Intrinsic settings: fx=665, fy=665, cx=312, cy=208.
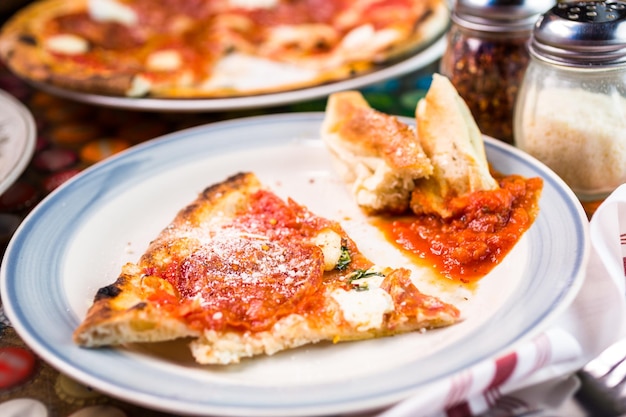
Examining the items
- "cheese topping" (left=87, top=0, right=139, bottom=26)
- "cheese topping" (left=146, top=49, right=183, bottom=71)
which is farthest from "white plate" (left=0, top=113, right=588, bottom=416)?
"cheese topping" (left=87, top=0, right=139, bottom=26)

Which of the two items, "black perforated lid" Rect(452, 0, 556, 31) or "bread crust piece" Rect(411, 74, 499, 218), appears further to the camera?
"black perforated lid" Rect(452, 0, 556, 31)

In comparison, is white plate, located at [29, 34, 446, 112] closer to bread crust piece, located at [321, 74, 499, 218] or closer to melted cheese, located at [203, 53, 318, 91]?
melted cheese, located at [203, 53, 318, 91]

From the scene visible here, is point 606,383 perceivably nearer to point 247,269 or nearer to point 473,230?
point 473,230

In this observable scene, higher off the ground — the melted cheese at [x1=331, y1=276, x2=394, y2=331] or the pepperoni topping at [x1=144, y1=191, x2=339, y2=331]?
the melted cheese at [x1=331, y1=276, x2=394, y2=331]

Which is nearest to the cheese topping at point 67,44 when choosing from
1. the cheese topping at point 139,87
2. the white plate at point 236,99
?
the white plate at point 236,99

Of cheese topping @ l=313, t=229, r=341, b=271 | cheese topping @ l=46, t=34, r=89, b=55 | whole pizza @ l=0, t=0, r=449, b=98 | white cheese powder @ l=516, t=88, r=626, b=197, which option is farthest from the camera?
cheese topping @ l=46, t=34, r=89, b=55

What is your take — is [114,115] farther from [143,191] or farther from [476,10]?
[476,10]

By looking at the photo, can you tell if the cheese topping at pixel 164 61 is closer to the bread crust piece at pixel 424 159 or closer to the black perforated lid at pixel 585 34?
the bread crust piece at pixel 424 159
